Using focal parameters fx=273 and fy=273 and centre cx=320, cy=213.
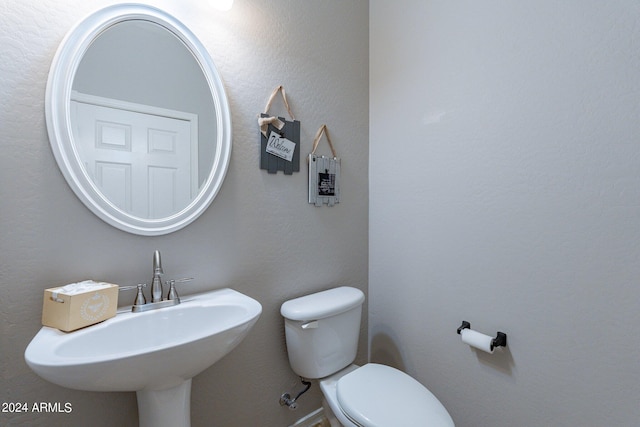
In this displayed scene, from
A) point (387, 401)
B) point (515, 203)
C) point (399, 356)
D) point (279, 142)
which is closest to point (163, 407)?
point (387, 401)

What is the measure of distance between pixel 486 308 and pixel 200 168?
1305 millimetres

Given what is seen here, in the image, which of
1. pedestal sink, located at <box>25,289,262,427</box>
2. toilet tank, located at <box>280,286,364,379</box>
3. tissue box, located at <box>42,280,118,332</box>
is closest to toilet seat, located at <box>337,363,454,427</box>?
toilet tank, located at <box>280,286,364,379</box>

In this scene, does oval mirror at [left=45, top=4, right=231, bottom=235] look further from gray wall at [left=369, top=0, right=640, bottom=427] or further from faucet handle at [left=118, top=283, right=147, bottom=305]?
gray wall at [left=369, top=0, right=640, bottom=427]

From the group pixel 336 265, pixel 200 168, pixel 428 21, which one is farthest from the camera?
pixel 336 265

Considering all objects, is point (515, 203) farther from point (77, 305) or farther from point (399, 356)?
point (77, 305)

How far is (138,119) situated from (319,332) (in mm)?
1083

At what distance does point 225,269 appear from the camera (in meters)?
1.12

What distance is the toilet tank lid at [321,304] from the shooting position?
1158mm

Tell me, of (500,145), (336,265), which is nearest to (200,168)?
(336,265)

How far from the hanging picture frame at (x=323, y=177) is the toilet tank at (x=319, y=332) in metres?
0.49

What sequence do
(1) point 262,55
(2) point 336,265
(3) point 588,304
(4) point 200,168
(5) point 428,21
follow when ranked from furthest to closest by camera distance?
(2) point 336,265 → (5) point 428,21 → (1) point 262,55 → (4) point 200,168 → (3) point 588,304

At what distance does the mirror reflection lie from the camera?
87cm

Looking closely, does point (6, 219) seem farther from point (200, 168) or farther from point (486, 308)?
point (486, 308)

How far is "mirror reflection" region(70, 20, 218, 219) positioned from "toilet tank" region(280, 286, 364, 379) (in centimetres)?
65
